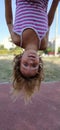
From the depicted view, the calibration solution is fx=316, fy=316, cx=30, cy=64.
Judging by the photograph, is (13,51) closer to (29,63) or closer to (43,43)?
(43,43)

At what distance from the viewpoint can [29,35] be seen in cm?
253

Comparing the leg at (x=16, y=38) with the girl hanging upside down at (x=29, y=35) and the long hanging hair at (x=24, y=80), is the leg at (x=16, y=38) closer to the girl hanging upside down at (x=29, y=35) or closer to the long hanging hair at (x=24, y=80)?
the girl hanging upside down at (x=29, y=35)

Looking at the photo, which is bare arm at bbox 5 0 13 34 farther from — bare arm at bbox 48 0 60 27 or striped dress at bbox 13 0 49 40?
bare arm at bbox 48 0 60 27

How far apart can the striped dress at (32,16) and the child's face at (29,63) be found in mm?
265

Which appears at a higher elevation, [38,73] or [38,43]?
[38,43]

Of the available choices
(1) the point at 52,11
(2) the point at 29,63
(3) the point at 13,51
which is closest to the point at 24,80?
(2) the point at 29,63

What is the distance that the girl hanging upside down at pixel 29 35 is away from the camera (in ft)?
8.18

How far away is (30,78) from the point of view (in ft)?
8.29

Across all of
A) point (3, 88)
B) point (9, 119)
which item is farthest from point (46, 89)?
point (9, 119)

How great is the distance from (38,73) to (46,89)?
16.2 ft

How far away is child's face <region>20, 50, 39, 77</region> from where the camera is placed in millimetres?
2344

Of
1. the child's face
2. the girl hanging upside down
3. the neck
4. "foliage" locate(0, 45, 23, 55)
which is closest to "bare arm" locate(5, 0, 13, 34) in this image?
the girl hanging upside down

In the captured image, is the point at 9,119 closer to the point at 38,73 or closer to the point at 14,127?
the point at 14,127

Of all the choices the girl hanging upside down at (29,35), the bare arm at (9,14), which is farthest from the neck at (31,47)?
the bare arm at (9,14)
